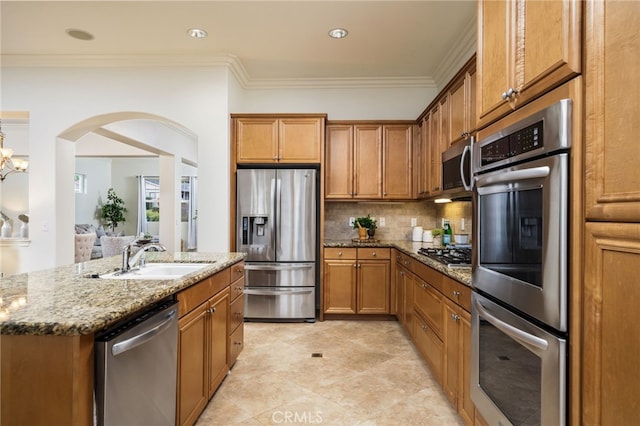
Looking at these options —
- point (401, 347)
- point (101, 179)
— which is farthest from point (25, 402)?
point (101, 179)

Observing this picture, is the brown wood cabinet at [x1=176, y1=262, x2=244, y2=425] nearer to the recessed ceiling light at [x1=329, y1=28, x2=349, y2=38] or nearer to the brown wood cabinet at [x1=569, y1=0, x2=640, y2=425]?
the brown wood cabinet at [x1=569, y1=0, x2=640, y2=425]

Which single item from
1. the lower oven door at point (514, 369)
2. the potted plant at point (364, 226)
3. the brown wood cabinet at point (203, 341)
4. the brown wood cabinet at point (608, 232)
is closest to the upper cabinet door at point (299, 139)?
the potted plant at point (364, 226)

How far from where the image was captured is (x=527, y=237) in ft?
4.04

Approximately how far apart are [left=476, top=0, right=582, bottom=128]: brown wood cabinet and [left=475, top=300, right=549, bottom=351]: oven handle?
85 cm

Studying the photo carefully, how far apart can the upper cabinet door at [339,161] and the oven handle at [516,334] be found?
283cm

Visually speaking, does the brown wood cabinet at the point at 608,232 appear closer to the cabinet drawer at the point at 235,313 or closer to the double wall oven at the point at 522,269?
the double wall oven at the point at 522,269

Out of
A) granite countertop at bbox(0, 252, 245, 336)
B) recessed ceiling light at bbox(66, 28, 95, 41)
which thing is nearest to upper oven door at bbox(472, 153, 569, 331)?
granite countertop at bbox(0, 252, 245, 336)

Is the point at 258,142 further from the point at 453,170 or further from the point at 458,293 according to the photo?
the point at 458,293

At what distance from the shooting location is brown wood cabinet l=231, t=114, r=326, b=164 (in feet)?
13.3

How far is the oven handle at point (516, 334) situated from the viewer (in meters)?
1.16

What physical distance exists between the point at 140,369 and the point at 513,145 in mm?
1703

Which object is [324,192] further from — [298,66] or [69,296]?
[69,296]

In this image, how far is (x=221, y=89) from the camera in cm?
394

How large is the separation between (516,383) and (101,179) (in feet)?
39.2
